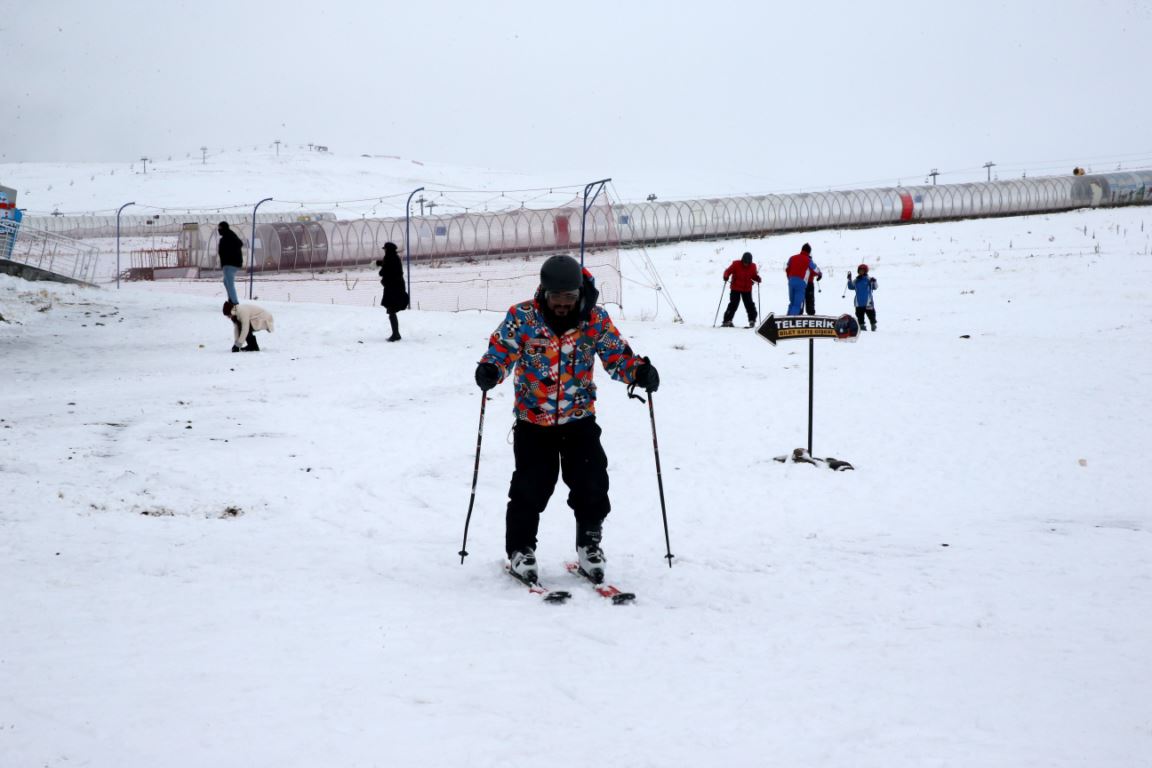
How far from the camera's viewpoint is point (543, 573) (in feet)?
18.9

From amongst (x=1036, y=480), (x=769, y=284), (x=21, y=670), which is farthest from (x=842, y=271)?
(x=21, y=670)

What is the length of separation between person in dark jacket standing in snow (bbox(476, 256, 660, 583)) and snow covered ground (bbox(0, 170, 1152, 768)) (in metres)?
0.43

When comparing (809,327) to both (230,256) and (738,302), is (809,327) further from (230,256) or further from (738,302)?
(230,256)

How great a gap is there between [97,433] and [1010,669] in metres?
8.25

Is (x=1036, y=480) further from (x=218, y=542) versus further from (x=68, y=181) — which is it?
(x=68, y=181)

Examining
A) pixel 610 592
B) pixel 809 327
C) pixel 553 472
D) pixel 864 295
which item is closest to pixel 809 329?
pixel 809 327

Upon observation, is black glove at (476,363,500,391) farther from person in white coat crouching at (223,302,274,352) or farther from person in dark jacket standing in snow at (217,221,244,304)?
person in dark jacket standing in snow at (217,221,244,304)

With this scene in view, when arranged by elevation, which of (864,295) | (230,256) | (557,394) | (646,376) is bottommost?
(557,394)

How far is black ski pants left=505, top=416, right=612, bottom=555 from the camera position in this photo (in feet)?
17.6

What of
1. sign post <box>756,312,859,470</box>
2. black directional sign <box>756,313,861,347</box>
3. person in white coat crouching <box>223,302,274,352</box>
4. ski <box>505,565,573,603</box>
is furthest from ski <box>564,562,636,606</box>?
person in white coat crouching <box>223,302,274,352</box>

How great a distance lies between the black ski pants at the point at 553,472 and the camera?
5371mm

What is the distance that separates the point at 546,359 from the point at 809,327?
4797 millimetres

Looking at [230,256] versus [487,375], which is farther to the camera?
[230,256]

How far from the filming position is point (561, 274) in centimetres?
500
